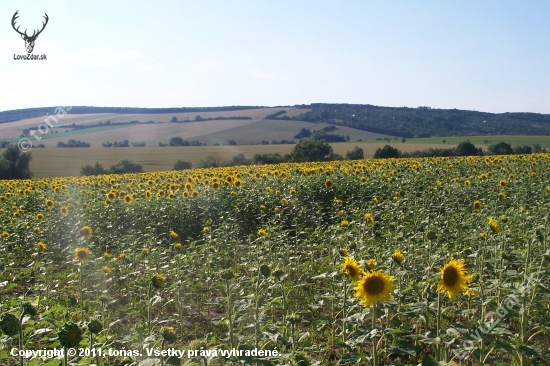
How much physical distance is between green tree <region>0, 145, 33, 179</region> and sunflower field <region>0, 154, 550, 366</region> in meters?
24.5

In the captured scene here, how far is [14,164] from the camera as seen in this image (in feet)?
120

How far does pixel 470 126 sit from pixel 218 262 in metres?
82.8

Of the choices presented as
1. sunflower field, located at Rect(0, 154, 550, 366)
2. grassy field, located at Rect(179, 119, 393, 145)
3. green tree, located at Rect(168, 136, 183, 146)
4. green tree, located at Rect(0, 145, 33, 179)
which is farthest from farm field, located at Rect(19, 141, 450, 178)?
sunflower field, located at Rect(0, 154, 550, 366)

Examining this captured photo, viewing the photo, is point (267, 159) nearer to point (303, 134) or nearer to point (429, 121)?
point (303, 134)

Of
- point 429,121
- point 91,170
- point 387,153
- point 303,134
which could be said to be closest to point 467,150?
point 387,153

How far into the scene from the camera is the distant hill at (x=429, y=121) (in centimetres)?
7744

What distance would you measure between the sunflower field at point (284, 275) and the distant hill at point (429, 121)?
214 ft

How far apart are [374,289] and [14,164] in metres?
40.3

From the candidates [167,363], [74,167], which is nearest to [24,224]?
[167,363]

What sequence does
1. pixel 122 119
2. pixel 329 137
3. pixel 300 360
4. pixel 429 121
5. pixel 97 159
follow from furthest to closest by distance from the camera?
pixel 429 121 < pixel 122 119 < pixel 329 137 < pixel 97 159 < pixel 300 360

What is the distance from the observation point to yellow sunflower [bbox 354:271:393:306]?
315cm

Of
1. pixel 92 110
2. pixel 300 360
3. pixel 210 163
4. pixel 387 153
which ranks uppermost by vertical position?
pixel 92 110

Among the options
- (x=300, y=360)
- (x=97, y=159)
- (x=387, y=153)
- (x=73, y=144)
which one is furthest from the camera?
(x=73, y=144)

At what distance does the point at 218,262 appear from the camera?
6773mm
